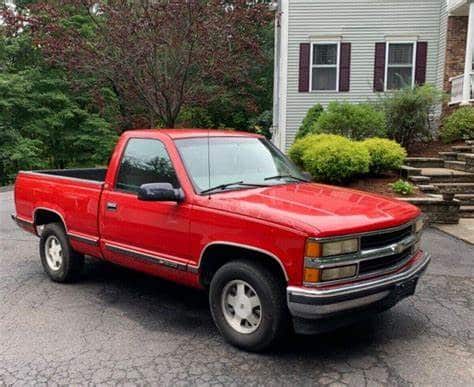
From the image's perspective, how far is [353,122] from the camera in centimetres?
1131

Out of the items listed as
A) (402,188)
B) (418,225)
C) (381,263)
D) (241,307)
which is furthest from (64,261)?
(402,188)

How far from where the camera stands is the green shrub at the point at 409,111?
11898 millimetres

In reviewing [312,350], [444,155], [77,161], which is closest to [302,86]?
[444,155]

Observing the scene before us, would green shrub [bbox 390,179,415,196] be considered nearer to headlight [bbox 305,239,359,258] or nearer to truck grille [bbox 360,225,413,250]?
truck grille [bbox 360,225,413,250]

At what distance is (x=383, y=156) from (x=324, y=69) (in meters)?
7.64

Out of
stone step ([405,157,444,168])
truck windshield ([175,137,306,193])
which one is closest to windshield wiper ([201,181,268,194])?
truck windshield ([175,137,306,193])

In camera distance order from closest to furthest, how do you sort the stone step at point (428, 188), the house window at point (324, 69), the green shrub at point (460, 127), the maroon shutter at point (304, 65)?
the stone step at point (428, 188) < the green shrub at point (460, 127) < the maroon shutter at point (304, 65) < the house window at point (324, 69)

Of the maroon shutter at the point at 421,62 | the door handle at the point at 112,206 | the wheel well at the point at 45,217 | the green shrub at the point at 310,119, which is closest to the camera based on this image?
the door handle at the point at 112,206

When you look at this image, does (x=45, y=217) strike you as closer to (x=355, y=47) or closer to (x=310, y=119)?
(x=310, y=119)

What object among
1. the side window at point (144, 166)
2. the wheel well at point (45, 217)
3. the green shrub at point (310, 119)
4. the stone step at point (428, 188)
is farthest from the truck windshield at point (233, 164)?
the green shrub at point (310, 119)

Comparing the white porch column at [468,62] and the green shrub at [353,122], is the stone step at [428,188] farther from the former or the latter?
the white porch column at [468,62]

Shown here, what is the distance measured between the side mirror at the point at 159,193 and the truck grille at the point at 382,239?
5.07 ft

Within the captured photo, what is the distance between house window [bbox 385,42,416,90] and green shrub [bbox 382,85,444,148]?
392 centimetres

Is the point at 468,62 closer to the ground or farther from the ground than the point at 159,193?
farther from the ground
